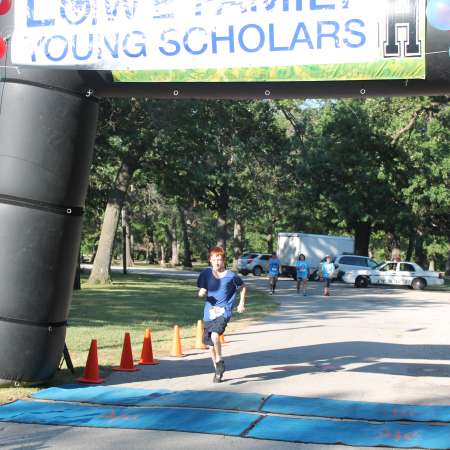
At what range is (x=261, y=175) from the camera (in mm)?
46344

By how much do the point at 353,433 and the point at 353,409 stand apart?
1.05 meters

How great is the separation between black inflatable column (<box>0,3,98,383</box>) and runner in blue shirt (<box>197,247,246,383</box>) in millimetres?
1893

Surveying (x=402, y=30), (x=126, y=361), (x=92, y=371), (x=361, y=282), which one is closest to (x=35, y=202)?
(x=92, y=371)

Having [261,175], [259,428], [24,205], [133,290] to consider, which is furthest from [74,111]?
[261,175]

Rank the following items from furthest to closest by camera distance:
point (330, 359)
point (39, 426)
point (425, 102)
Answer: point (425, 102), point (330, 359), point (39, 426)

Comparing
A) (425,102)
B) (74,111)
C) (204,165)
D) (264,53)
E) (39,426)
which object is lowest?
(39,426)

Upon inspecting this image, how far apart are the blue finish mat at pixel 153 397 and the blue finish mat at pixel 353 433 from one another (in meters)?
0.79

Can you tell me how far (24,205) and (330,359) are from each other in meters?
5.76

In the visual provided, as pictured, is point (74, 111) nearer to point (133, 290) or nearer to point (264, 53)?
point (264, 53)

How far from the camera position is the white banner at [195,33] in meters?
8.06

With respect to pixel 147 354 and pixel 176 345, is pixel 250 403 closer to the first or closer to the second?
pixel 147 354

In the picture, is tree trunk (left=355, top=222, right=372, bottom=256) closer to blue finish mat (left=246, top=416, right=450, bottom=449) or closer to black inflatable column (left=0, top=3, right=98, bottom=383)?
black inflatable column (left=0, top=3, right=98, bottom=383)

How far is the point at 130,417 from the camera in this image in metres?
7.51

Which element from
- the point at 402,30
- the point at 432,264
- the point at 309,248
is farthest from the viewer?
the point at 432,264
